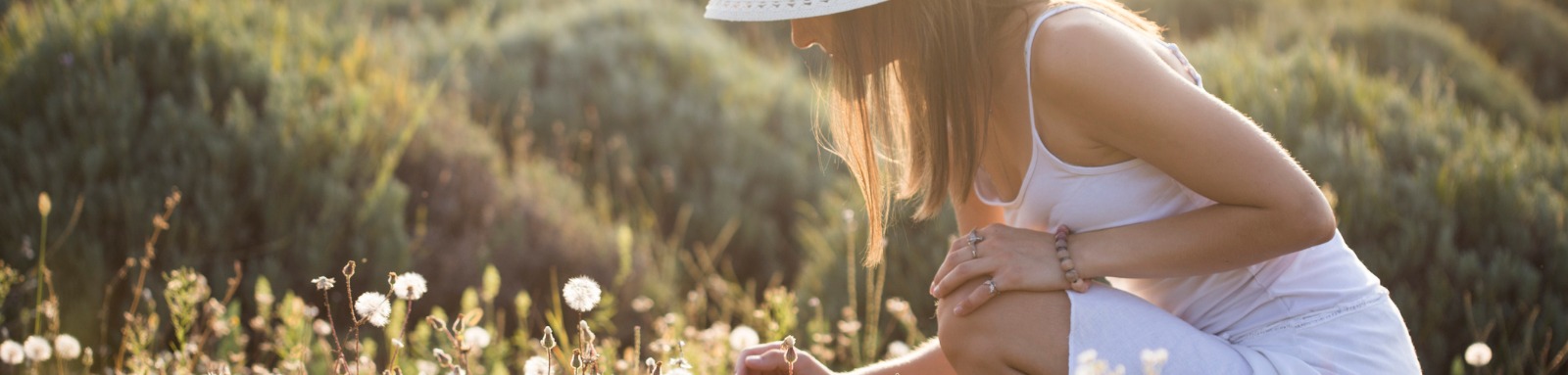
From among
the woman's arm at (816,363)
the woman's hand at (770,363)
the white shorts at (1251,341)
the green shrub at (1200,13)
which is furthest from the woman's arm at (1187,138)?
the green shrub at (1200,13)

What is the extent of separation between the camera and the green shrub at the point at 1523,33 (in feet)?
30.6

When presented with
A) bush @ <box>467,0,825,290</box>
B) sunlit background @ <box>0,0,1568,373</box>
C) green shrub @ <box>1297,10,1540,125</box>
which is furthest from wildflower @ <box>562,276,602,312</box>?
green shrub @ <box>1297,10,1540,125</box>

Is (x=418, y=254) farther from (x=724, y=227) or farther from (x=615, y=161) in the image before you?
(x=615, y=161)

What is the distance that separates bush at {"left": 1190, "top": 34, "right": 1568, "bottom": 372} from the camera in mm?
3463

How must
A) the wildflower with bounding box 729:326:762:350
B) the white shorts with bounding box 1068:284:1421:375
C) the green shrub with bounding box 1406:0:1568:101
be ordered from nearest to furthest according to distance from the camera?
1. the white shorts with bounding box 1068:284:1421:375
2. the wildflower with bounding box 729:326:762:350
3. the green shrub with bounding box 1406:0:1568:101

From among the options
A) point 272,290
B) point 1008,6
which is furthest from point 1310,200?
point 272,290

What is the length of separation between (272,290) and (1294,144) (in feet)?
11.8

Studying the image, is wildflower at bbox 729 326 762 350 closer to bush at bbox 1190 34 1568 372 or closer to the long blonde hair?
the long blonde hair

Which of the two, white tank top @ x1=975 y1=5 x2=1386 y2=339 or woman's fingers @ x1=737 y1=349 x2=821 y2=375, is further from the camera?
woman's fingers @ x1=737 y1=349 x2=821 y2=375

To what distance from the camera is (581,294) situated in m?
1.87

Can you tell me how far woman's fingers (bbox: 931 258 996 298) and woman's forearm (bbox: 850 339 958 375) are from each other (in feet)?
0.75

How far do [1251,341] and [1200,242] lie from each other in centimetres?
25

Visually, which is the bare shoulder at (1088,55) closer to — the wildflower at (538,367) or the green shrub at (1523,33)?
the wildflower at (538,367)

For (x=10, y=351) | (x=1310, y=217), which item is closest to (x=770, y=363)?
(x=1310, y=217)
